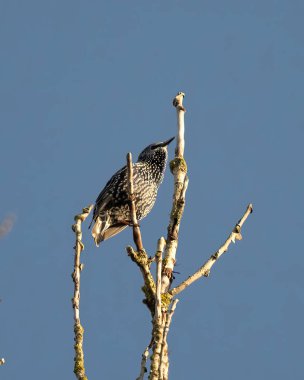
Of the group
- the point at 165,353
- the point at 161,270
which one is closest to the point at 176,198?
the point at 161,270

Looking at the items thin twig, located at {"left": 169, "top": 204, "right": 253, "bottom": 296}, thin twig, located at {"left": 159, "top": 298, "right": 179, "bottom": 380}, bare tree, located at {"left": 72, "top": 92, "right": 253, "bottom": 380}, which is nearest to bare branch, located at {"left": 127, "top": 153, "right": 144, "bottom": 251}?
bare tree, located at {"left": 72, "top": 92, "right": 253, "bottom": 380}

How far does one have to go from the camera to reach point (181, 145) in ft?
17.6

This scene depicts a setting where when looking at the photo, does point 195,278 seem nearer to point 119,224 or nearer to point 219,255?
point 219,255

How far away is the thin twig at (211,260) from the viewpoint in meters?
4.31

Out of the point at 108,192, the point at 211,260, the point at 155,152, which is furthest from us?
the point at 155,152

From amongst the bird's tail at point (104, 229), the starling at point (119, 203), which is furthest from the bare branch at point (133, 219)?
the bird's tail at point (104, 229)

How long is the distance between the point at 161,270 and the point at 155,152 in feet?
21.7

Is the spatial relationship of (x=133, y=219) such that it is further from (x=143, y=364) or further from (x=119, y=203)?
(x=119, y=203)

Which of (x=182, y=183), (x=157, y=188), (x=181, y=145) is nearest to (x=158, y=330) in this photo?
(x=182, y=183)

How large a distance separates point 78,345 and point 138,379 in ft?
2.24

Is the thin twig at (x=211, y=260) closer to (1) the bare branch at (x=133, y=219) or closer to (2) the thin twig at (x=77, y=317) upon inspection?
(1) the bare branch at (x=133, y=219)

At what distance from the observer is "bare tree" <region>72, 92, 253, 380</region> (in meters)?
3.42

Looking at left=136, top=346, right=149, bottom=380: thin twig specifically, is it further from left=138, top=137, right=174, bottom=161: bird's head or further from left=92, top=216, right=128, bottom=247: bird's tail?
left=138, top=137, right=174, bottom=161: bird's head

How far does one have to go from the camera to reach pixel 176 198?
16.2 feet
